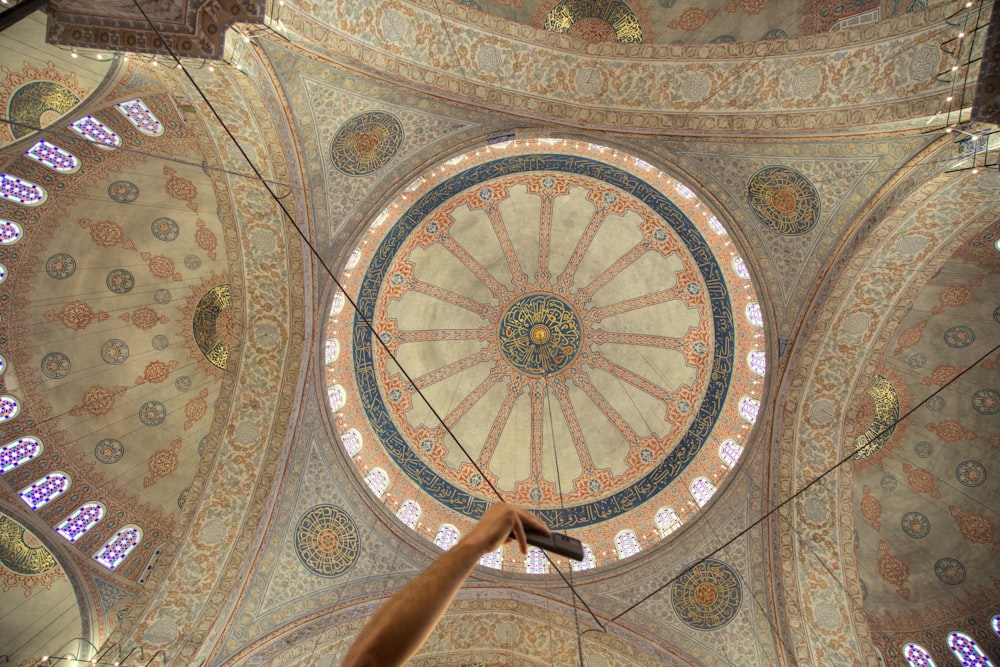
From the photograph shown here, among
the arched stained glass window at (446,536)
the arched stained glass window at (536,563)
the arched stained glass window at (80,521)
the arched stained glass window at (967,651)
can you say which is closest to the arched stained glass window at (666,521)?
the arched stained glass window at (536,563)

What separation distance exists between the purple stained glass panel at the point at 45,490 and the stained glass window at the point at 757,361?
12414 millimetres

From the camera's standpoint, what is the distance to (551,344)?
1266cm

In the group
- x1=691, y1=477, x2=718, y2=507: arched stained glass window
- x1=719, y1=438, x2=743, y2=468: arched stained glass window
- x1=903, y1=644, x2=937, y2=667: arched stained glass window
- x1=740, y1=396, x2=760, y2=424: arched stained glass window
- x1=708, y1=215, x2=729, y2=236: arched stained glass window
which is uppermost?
x1=708, y1=215, x2=729, y2=236: arched stained glass window

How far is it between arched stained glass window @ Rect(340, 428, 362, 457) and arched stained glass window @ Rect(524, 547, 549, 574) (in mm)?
3855

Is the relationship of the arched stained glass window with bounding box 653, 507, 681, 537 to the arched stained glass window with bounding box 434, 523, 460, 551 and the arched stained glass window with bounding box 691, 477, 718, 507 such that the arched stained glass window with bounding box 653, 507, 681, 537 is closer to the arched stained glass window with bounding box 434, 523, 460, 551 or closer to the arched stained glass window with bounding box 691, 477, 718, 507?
the arched stained glass window with bounding box 691, 477, 718, 507

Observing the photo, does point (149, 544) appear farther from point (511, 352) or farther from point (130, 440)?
point (511, 352)

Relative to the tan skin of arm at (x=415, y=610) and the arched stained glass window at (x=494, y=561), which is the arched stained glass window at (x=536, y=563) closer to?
the arched stained glass window at (x=494, y=561)

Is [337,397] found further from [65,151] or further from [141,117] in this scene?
[65,151]

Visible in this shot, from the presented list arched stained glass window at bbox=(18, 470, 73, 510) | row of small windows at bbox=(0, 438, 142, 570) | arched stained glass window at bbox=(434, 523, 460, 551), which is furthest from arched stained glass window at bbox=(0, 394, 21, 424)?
arched stained glass window at bbox=(434, 523, 460, 551)

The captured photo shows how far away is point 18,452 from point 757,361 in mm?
12906

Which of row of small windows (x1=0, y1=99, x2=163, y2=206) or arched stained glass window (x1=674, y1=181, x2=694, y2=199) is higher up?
Answer: arched stained glass window (x1=674, y1=181, x2=694, y2=199)

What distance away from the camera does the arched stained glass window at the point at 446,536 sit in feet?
34.1

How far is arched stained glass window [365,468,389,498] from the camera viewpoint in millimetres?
10438

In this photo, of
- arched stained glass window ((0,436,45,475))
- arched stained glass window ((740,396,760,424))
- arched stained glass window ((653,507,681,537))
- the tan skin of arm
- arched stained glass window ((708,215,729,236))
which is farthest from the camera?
arched stained glass window ((653,507,681,537))
